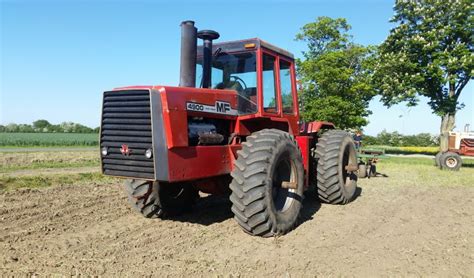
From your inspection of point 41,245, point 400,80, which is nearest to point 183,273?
point 41,245

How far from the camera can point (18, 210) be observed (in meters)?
6.82

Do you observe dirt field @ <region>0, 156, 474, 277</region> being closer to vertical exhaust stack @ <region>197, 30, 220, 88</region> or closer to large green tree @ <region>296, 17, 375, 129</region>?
vertical exhaust stack @ <region>197, 30, 220, 88</region>

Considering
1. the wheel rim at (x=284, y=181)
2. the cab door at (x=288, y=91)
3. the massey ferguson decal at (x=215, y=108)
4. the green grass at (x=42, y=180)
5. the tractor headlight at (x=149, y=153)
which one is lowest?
the green grass at (x=42, y=180)

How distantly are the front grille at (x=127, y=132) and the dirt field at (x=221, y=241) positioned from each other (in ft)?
3.03

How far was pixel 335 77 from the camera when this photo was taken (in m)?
26.1

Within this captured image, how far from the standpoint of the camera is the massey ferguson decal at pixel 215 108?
5.27m

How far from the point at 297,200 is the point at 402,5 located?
26.2 m

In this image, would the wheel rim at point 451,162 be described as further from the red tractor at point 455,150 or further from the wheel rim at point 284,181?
the wheel rim at point 284,181

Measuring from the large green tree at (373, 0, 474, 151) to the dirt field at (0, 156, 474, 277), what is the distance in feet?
67.0

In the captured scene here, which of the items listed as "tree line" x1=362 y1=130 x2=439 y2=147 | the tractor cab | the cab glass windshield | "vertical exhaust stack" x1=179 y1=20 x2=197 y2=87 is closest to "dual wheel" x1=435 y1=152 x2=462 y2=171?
the tractor cab

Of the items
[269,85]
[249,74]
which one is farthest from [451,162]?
[249,74]

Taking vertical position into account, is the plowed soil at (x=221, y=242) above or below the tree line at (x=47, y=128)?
below

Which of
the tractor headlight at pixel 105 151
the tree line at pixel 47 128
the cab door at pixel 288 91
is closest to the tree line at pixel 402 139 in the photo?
the cab door at pixel 288 91

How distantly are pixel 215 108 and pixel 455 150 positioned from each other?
15.7m
